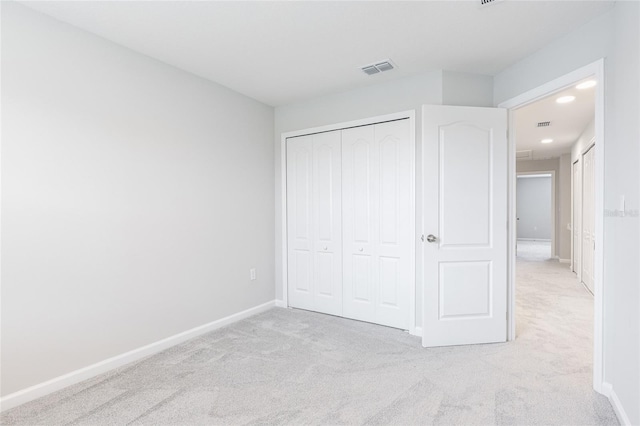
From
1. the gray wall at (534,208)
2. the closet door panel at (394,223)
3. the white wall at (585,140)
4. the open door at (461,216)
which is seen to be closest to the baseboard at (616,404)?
the open door at (461,216)

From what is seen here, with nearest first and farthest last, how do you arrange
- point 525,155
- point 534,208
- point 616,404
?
1. point 616,404
2. point 525,155
3. point 534,208

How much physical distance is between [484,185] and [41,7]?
3.48 meters

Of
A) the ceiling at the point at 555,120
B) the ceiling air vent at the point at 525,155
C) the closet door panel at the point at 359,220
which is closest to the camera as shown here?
the closet door panel at the point at 359,220

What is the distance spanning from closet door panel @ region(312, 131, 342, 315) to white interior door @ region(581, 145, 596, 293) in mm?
3930

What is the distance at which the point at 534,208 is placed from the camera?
42.3 feet

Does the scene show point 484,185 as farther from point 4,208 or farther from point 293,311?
point 4,208

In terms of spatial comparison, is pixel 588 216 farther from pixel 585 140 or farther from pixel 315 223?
pixel 315 223

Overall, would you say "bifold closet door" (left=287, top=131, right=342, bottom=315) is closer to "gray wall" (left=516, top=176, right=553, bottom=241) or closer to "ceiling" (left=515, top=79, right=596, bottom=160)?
"ceiling" (left=515, top=79, right=596, bottom=160)

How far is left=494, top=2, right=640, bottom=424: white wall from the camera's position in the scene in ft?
5.98

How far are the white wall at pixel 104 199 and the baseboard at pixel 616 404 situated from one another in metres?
3.15

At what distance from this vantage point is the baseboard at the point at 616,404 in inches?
73.7

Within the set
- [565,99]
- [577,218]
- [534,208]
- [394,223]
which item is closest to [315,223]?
[394,223]

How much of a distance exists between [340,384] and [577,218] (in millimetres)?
6564

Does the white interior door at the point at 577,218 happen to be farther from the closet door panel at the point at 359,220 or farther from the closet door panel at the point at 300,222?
the closet door panel at the point at 300,222
